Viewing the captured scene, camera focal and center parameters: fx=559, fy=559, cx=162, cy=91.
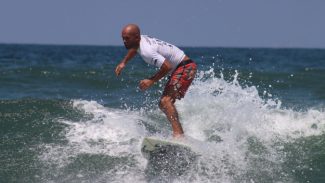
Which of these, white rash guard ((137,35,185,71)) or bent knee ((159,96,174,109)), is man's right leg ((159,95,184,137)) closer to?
bent knee ((159,96,174,109))

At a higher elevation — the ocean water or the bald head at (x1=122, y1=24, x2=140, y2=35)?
the bald head at (x1=122, y1=24, x2=140, y2=35)

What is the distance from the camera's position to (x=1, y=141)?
8.70 metres

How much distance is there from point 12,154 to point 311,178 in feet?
13.8

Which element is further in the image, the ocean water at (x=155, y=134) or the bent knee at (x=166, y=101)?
the ocean water at (x=155, y=134)

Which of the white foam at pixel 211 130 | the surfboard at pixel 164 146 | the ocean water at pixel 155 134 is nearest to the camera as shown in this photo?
the surfboard at pixel 164 146

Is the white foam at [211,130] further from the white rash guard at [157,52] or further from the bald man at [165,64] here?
the white rash guard at [157,52]

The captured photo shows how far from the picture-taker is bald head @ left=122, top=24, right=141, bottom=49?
6.86 m

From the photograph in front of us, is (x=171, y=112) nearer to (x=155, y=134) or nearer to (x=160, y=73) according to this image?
(x=160, y=73)

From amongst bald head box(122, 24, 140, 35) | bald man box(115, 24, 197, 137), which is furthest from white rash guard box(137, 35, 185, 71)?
bald head box(122, 24, 140, 35)

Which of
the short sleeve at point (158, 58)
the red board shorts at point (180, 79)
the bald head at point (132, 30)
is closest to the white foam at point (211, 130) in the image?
the red board shorts at point (180, 79)

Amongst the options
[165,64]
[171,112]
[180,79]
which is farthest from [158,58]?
[171,112]

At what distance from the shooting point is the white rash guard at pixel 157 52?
6.89 meters

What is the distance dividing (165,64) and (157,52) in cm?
25

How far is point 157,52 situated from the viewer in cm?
703
